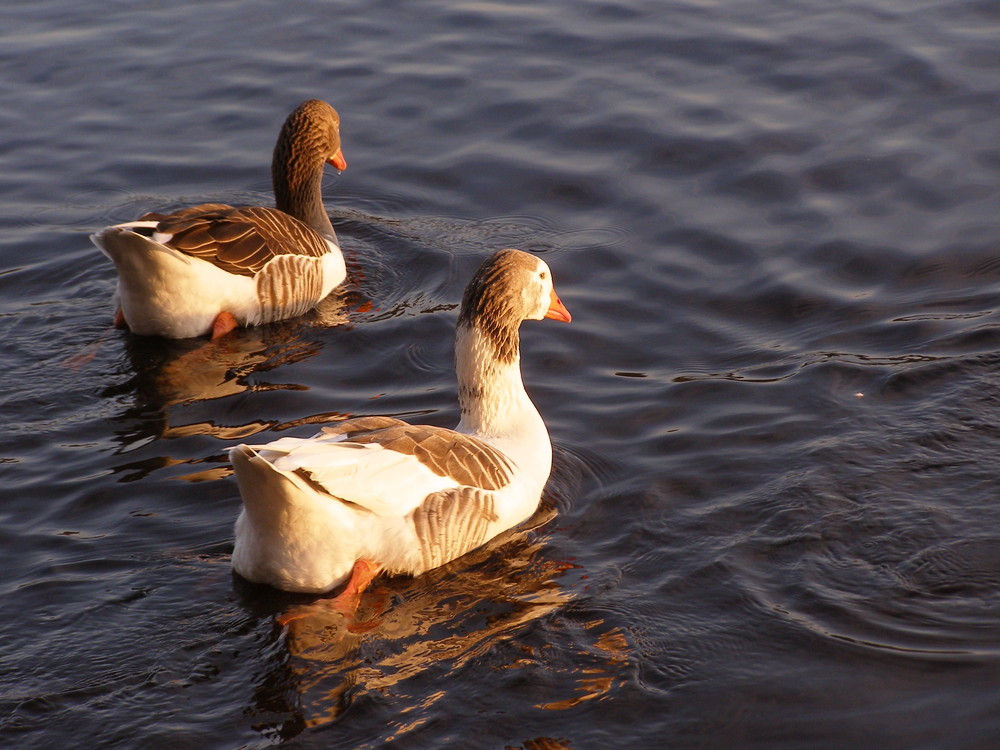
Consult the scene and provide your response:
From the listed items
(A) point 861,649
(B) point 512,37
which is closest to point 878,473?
(A) point 861,649

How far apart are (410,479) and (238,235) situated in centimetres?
404

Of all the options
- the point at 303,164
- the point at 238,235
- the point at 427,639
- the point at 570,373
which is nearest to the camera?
the point at 427,639

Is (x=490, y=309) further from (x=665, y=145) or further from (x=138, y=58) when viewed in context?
(x=138, y=58)

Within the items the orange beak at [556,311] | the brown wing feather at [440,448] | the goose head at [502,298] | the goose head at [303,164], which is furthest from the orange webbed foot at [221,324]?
the brown wing feather at [440,448]

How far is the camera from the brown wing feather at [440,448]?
6457 millimetres

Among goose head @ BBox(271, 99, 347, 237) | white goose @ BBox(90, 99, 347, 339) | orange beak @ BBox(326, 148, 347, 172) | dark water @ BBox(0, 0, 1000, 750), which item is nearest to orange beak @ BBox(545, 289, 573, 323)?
dark water @ BBox(0, 0, 1000, 750)

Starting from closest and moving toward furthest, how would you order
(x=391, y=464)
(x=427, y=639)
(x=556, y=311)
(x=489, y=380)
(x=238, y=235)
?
(x=427, y=639) < (x=391, y=464) < (x=489, y=380) < (x=556, y=311) < (x=238, y=235)

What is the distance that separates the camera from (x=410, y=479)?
635cm

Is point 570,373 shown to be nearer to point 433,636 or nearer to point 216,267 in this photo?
point 216,267

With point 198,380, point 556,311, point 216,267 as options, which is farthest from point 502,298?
point 216,267

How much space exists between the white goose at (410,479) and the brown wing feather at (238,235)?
2841mm

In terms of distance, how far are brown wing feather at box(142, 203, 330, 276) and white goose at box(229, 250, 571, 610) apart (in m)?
2.84

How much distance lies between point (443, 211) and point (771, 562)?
5.86 metres

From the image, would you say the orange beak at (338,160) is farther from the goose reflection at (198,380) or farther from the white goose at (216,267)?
the goose reflection at (198,380)
